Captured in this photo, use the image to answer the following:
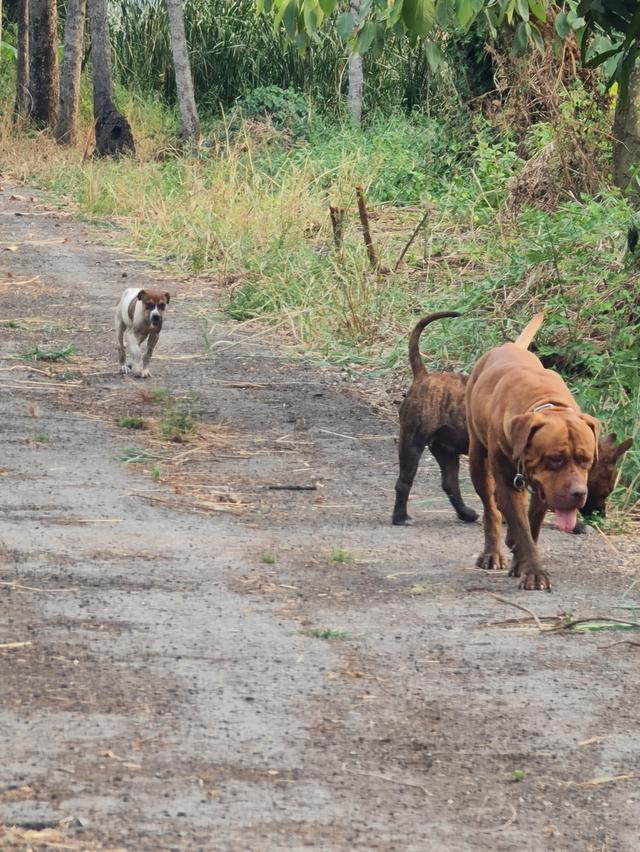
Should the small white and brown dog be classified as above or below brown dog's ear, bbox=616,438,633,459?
below

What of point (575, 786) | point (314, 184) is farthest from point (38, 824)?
point (314, 184)

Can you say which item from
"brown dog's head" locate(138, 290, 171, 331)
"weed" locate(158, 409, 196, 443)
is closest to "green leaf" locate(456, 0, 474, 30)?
"weed" locate(158, 409, 196, 443)

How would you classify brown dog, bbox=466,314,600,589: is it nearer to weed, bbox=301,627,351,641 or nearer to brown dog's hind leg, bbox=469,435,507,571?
brown dog's hind leg, bbox=469,435,507,571

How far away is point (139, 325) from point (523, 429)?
5.26 m

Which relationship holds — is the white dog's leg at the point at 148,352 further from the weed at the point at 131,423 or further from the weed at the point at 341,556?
the weed at the point at 341,556

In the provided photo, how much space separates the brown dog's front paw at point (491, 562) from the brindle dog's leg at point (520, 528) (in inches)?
9.2

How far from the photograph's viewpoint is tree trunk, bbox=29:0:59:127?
24.5m

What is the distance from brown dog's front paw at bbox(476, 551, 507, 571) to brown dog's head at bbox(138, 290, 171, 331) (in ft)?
14.7

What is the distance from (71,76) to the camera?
2317 cm

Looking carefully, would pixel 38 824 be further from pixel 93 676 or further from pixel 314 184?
pixel 314 184

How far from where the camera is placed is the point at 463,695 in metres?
4.63

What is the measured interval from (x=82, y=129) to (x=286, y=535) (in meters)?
18.3

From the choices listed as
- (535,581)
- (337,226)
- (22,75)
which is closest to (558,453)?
(535,581)

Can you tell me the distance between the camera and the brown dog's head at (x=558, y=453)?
5469 millimetres
